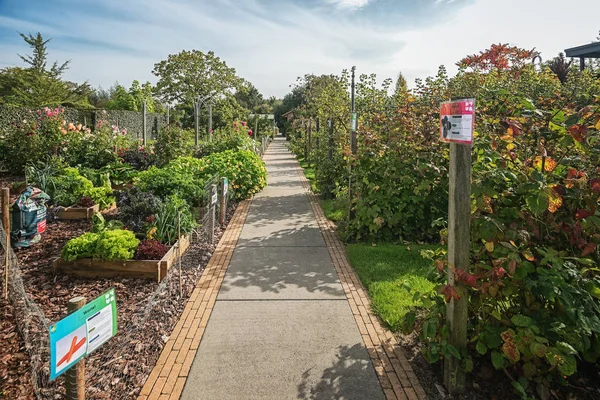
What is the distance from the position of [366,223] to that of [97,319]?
4647 millimetres

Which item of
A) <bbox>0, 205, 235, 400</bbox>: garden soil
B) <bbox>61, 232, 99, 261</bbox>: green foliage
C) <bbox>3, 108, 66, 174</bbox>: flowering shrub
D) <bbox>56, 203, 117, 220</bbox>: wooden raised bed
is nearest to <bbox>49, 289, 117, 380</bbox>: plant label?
<bbox>0, 205, 235, 400</bbox>: garden soil

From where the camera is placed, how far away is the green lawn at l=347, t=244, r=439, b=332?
4047mm

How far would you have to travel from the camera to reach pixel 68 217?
22.6 ft

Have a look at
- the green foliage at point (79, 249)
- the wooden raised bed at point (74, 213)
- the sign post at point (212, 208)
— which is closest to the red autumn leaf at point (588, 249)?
the green foliage at point (79, 249)

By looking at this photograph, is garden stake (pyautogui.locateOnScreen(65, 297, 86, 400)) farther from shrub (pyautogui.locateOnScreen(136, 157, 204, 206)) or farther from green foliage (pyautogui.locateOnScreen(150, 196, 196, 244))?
shrub (pyautogui.locateOnScreen(136, 157, 204, 206))

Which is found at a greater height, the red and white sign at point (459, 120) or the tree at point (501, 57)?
the tree at point (501, 57)

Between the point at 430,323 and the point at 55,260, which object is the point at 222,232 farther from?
the point at 430,323

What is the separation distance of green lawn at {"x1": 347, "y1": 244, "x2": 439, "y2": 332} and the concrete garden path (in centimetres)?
34

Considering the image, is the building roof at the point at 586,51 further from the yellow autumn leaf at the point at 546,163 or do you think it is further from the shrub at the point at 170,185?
the yellow autumn leaf at the point at 546,163

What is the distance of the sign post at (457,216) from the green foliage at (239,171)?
6846 mm

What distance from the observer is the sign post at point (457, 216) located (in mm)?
2588

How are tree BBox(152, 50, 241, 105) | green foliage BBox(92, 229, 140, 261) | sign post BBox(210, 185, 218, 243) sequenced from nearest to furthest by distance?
green foliage BBox(92, 229, 140, 261)
sign post BBox(210, 185, 218, 243)
tree BBox(152, 50, 241, 105)

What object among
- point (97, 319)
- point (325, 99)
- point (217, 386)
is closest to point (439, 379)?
point (217, 386)

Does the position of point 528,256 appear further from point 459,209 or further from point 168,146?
point 168,146
